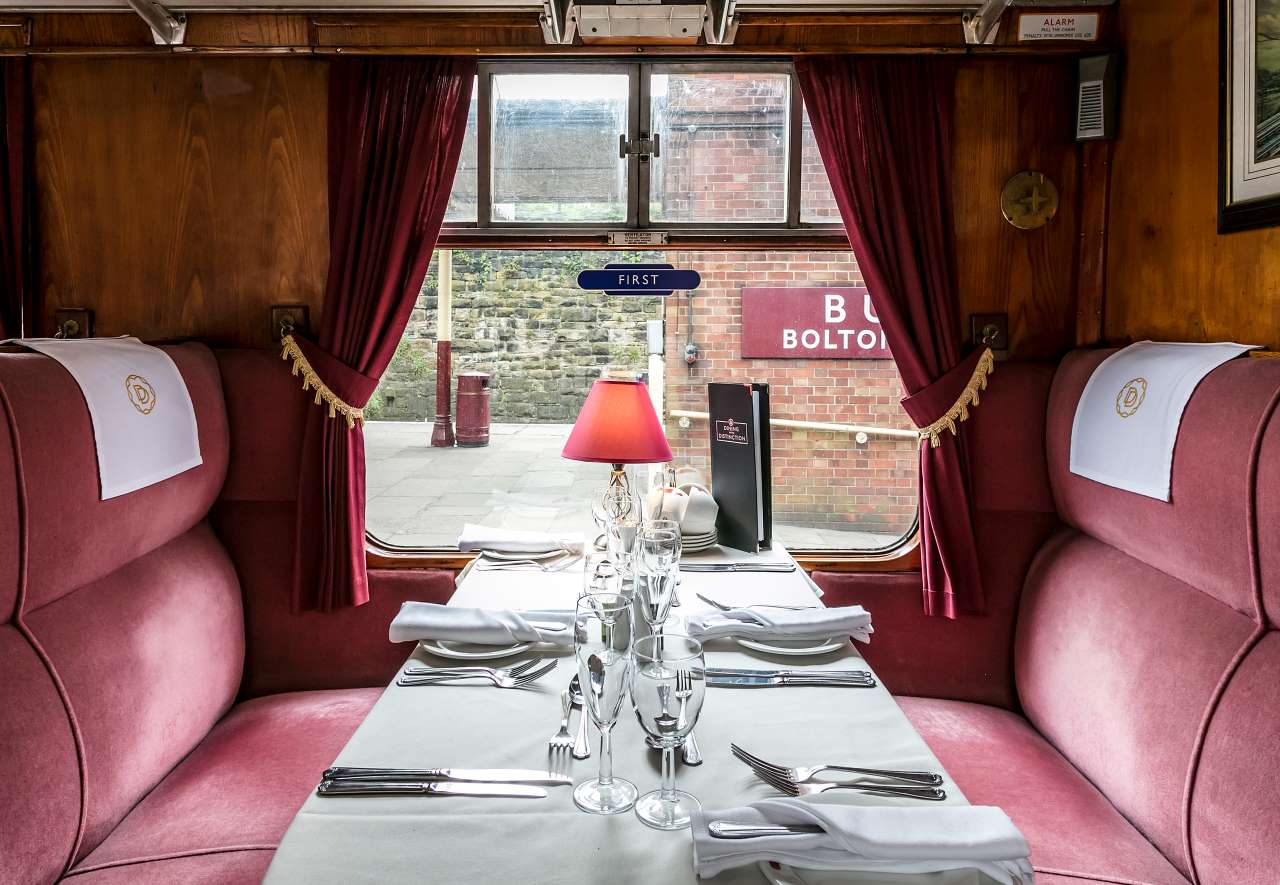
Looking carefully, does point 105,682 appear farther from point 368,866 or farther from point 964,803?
point 964,803

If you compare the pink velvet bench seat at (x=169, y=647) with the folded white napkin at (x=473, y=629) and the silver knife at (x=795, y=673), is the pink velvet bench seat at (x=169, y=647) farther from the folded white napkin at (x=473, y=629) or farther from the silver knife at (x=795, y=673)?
the silver knife at (x=795, y=673)

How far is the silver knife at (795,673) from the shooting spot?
5.21ft

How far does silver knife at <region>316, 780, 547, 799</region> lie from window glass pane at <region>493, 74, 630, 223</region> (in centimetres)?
217

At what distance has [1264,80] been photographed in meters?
1.90

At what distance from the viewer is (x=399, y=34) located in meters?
2.69

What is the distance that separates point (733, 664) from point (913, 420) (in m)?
1.41

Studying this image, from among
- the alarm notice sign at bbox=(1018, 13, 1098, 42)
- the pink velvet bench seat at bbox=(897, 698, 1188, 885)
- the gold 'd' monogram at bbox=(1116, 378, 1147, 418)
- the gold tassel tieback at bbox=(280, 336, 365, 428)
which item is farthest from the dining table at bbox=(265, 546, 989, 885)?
the alarm notice sign at bbox=(1018, 13, 1098, 42)

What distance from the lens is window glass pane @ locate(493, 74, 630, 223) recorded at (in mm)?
2881

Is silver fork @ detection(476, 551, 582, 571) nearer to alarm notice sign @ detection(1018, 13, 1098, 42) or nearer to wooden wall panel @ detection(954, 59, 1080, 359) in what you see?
wooden wall panel @ detection(954, 59, 1080, 359)

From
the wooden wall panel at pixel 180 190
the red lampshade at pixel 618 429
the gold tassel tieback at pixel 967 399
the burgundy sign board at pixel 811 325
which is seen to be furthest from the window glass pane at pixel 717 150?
the wooden wall panel at pixel 180 190

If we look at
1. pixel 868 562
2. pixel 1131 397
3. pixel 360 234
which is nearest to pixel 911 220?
pixel 1131 397

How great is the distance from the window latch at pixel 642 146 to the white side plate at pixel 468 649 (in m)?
1.89

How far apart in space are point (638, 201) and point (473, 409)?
197 centimetres

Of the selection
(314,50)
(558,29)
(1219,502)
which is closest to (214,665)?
(314,50)
